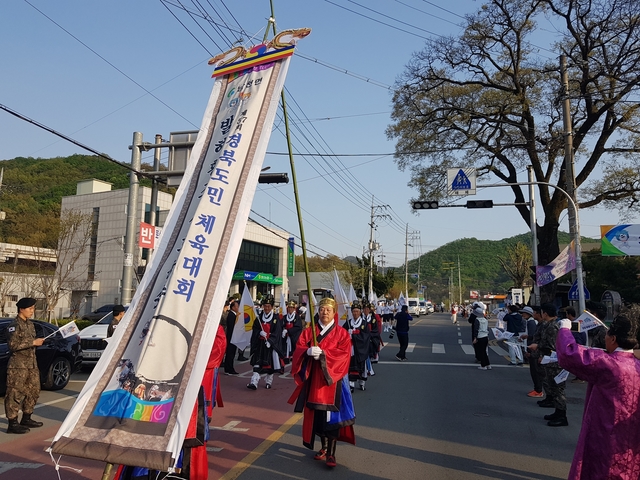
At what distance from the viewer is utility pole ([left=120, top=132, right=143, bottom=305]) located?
14359 millimetres

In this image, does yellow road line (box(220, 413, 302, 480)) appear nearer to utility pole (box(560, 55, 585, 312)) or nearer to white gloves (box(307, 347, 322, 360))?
white gloves (box(307, 347, 322, 360))

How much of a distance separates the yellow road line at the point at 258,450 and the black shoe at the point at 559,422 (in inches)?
143

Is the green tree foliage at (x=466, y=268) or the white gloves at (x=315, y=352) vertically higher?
the green tree foliage at (x=466, y=268)

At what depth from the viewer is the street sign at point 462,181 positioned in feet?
58.8

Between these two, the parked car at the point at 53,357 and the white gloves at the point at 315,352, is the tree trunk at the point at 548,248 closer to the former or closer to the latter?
the parked car at the point at 53,357

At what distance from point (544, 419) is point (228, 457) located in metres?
4.92

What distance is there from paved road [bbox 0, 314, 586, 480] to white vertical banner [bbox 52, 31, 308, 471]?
255 cm

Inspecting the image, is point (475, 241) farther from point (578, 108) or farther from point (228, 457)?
point (228, 457)

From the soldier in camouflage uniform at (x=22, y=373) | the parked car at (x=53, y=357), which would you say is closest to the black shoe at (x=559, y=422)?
the soldier in camouflage uniform at (x=22, y=373)

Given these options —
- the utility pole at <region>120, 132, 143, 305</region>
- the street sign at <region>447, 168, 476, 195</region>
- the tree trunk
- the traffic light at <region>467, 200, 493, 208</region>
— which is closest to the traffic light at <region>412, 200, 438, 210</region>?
the street sign at <region>447, 168, 476, 195</region>

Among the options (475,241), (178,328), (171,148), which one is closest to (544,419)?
(178,328)

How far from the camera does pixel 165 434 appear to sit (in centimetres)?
283

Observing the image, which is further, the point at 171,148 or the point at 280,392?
the point at 171,148

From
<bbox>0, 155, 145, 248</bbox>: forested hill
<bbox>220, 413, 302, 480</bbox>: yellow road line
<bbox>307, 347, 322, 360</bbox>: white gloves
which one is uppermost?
<bbox>0, 155, 145, 248</bbox>: forested hill
